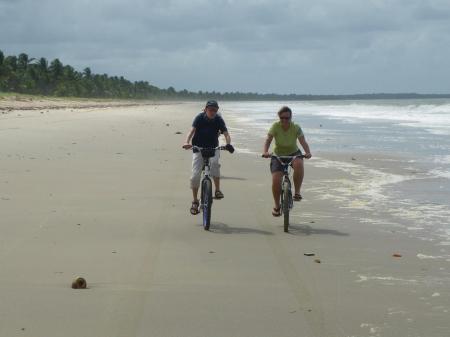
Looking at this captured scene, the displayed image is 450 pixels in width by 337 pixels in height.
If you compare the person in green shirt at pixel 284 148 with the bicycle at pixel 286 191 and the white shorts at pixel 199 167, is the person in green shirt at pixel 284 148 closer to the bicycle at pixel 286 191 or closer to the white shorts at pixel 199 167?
the bicycle at pixel 286 191

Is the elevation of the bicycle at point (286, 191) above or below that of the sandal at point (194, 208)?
above

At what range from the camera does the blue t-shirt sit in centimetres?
884

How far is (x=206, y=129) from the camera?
8.84 metres

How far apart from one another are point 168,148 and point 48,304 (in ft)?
48.0

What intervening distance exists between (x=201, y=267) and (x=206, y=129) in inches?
115

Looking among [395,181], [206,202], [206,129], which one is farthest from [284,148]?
[395,181]

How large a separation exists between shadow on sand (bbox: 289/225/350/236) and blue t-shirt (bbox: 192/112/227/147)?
5.10ft

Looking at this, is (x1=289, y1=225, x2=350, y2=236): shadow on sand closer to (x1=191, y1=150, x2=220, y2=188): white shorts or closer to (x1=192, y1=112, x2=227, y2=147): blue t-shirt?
(x1=191, y1=150, x2=220, y2=188): white shorts

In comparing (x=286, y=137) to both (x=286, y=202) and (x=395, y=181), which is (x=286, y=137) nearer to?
(x=286, y=202)

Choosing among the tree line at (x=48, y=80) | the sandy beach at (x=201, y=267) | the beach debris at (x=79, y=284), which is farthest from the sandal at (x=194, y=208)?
the tree line at (x=48, y=80)

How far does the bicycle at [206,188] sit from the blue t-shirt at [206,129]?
116 millimetres

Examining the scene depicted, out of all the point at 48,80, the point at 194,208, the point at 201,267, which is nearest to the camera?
the point at 201,267

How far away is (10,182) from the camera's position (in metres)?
11.2

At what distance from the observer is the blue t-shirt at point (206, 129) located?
8836 mm
